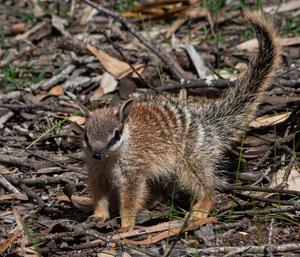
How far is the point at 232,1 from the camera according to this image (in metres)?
9.23

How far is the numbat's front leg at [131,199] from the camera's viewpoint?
5500 millimetres

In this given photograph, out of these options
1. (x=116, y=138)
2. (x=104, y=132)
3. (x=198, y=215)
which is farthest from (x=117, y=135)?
(x=198, y=215)

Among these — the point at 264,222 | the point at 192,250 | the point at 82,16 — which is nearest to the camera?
the point at 192,250

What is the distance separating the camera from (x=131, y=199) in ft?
18.3

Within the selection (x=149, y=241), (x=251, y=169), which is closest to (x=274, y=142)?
(x=251, y=169)

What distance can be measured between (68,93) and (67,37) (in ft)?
4.89

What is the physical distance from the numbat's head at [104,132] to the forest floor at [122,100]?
9.5 inches

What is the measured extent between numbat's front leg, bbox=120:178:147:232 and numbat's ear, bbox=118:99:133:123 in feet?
1.59

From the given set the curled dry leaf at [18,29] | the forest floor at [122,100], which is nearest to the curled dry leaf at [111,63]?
the forest floor at [122,100]

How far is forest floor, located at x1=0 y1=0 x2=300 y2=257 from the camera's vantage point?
16.9 ft

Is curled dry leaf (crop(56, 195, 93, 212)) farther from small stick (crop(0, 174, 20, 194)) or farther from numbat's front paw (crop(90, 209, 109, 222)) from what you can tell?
small stick (crop(0, 174, 20, 194))

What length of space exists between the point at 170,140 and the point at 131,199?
617mm

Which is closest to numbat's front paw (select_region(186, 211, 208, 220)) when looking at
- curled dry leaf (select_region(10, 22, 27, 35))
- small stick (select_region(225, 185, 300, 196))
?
small stick (select_region(225, 185, 300, 196))

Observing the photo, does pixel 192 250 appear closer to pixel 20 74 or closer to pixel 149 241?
pixel 149 241
